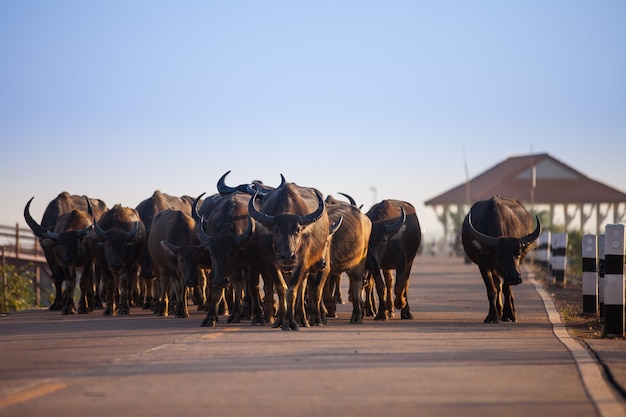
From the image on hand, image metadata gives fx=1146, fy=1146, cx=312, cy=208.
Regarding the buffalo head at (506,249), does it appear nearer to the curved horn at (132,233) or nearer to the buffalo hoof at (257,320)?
the buffalo hoof at (257,320)

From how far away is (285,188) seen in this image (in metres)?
17.4

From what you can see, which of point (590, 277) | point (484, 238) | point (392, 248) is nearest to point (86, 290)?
point (392, 248)

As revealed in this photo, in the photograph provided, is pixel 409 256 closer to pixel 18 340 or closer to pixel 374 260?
pixel 374 260

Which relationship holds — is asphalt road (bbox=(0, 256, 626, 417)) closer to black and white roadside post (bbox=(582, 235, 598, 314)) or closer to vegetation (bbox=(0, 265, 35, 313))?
black and white roadside post (bbox=(582, 235, 598, 314))

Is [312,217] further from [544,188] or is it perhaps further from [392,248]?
[544,188]

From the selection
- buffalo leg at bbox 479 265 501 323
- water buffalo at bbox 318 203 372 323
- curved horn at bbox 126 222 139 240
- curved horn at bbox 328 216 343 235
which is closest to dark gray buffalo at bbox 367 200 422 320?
water buffalo at bbox 318 203 372 323

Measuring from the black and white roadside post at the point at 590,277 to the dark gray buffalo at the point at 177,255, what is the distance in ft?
20.5

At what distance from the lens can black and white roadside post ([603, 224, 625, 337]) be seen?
1424 centimetres

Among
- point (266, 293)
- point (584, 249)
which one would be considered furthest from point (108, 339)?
point (584, 249)

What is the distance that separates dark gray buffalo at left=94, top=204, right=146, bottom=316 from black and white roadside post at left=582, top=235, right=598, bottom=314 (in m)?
8.00

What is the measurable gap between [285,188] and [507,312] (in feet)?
13.0

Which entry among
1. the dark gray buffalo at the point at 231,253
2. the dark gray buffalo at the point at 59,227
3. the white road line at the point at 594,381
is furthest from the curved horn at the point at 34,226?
the white road line at the point at 594,381

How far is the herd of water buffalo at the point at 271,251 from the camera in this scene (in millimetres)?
16625

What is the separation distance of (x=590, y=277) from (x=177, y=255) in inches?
266
